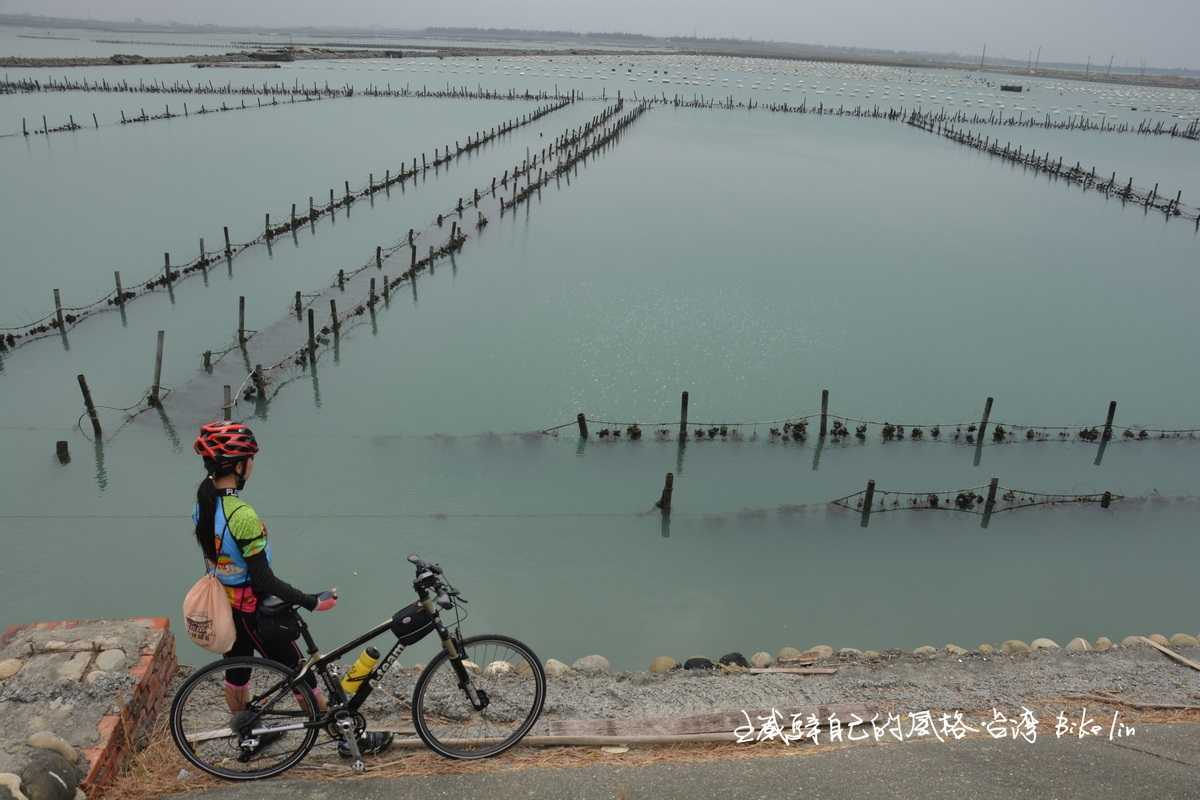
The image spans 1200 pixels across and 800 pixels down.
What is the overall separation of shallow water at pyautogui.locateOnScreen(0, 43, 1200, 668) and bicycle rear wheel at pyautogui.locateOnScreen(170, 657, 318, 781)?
5.29m

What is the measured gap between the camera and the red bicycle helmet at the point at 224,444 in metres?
3.95

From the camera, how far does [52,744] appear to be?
423 cm

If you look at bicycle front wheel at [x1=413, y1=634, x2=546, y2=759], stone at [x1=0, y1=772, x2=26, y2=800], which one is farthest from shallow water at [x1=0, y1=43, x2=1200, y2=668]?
stone at [x1=0, y1=772, x2=26, y2=800]

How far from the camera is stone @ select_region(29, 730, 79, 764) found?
422cm

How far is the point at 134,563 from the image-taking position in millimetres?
10953

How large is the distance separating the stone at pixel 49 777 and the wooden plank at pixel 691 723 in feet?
8.66

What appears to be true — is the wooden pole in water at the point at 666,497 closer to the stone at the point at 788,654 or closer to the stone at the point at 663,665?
the stone at the point at 788,654

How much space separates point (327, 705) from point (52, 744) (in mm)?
1420

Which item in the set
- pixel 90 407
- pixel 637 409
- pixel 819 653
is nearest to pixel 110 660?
pixel 819 653

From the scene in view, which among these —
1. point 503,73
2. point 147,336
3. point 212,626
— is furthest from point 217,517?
point 503,73

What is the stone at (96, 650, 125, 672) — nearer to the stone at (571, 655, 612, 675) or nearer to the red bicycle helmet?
the red bicycle helmet

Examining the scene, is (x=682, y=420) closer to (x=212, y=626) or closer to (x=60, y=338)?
(x=212, y=626)

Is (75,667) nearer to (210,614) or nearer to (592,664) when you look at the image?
(210,614)

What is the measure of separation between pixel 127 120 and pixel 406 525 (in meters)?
49.9
